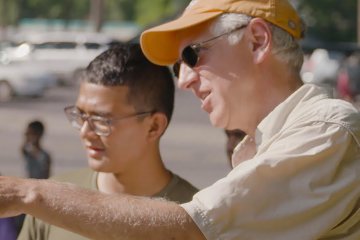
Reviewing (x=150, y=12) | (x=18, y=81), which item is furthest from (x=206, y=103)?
(x=150, y=12)

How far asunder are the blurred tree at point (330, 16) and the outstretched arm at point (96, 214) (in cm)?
6414

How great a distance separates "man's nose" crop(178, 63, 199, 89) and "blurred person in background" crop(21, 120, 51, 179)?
309 inches

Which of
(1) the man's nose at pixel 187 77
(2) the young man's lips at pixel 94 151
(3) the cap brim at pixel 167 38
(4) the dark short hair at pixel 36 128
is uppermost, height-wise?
(3) the cap brim at pixel 167 38

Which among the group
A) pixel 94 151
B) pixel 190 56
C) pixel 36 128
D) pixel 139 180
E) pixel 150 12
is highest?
pixel 150 12

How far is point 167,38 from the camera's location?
308 cm

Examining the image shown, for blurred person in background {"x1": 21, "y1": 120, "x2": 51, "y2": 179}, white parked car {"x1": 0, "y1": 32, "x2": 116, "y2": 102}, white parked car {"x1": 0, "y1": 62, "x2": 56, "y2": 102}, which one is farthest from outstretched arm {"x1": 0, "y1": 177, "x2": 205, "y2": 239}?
white parked car {"x1": 0, "y1": 32, "x2": 116, "y2": 102}

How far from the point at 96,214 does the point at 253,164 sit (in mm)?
347

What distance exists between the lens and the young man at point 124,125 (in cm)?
430

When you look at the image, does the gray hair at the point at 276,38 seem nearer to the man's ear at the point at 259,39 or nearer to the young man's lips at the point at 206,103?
the man's ear at the point at 259,39

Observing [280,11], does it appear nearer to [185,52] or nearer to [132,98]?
[185,52]

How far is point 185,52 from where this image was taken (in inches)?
A: 119

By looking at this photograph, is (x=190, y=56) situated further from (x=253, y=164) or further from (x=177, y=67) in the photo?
(x=253, y=164)

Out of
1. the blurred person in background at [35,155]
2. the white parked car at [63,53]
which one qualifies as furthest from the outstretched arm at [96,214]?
the white parked car at [63,53]

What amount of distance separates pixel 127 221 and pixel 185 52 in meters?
0.59
